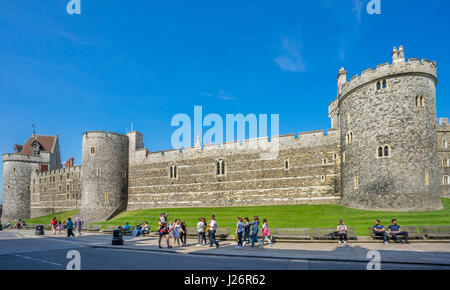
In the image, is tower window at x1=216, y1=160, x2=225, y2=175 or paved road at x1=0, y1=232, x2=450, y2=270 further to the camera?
tower window at x1=216, y1=160, x2=225, y2=175

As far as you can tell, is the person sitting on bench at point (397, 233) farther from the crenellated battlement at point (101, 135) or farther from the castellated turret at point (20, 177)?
the castellated turret at point (20, 177)

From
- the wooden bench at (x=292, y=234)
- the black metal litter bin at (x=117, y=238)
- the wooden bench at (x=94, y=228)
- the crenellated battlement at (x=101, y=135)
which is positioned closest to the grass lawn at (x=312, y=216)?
the wooden bench at (x=292, y=234)

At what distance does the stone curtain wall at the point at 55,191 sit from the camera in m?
49.7

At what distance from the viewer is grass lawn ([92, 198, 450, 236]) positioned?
19438 millimetres

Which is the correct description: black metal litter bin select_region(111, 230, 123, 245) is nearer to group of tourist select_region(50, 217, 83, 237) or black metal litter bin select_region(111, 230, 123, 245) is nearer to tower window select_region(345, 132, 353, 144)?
group of tourist select_region(50, 217, 83, 237)

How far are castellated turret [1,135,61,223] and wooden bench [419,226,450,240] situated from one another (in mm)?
62096

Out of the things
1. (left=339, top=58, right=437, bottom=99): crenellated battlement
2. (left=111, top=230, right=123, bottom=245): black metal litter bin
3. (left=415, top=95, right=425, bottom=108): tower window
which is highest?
(left=339, top=58, right=437, bottom=99): crenellated battlement

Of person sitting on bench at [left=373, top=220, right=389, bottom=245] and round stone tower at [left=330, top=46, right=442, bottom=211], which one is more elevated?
round stone tower at [left=330, top=46, right=442, bottom=211]

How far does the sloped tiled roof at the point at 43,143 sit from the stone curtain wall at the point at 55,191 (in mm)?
5581

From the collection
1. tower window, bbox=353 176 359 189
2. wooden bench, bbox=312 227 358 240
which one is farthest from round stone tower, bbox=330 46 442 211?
wooden bench, bbox=312 227 358 240

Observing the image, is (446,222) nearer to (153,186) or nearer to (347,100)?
(347,100)

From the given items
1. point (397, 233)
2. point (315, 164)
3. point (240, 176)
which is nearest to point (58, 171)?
point (240, 176)
